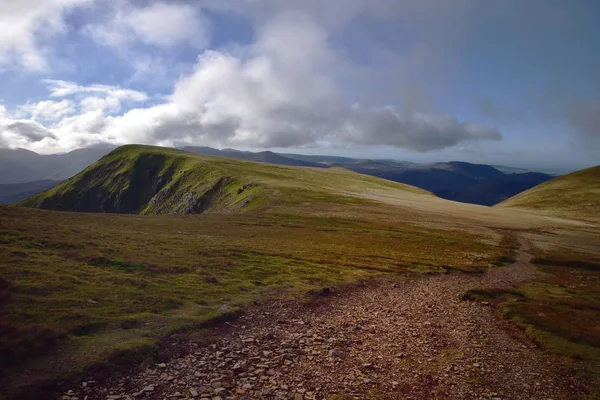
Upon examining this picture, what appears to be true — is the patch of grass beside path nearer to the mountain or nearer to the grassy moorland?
the grassy moorland

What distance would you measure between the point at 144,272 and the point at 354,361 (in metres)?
18.6

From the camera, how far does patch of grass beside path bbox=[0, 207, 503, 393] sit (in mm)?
15406

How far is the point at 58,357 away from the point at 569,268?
201 feet

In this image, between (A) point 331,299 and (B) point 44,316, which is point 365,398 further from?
(B) point 44,316

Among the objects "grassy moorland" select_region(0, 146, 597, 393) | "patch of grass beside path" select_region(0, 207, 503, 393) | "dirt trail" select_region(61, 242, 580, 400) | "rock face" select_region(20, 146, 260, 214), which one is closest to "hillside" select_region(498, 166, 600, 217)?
"grassy moorland" select_region(0, 146, 597, 393)

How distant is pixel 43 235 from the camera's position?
3472 centimetres

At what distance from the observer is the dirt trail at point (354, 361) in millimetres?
14047

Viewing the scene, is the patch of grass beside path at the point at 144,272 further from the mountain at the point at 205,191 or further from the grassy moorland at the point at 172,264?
the mountain at the point at 205,191

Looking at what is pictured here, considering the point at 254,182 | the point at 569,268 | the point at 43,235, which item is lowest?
the point at 569,268

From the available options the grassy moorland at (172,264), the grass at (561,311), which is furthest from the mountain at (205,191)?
the grass at (561,311)

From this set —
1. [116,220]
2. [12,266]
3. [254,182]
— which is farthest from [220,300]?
[254,182]

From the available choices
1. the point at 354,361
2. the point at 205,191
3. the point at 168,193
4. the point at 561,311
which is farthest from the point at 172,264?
the point at 168,193

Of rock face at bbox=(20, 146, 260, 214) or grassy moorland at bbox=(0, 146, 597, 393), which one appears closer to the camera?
grassy moorland at bbox=(0, 146, 597, 393)

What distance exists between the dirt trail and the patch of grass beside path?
2406 mm
